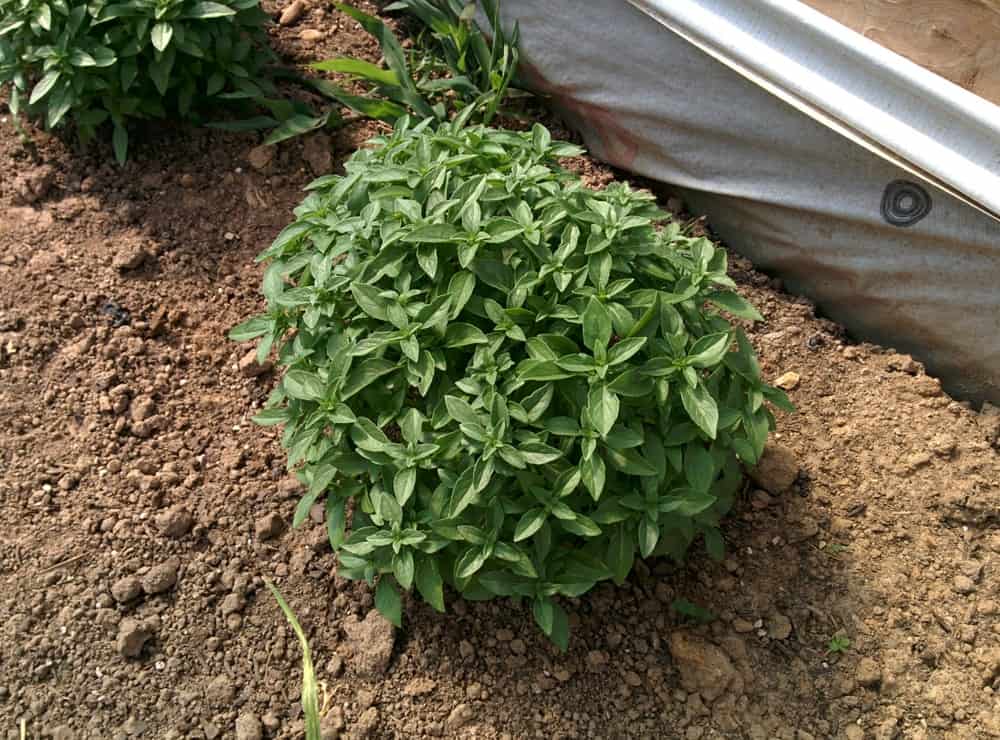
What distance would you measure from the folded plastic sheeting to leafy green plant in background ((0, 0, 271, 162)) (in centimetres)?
A: 105

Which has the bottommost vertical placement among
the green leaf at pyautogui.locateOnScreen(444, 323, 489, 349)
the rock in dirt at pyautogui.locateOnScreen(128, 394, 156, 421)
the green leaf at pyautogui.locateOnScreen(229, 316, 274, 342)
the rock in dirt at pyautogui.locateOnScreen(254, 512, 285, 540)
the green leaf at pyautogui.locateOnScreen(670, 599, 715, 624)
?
the rock in dirt at pyautogui.locateOnScreen(254, 512, 285, 540)

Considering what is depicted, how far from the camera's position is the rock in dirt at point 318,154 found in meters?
3.60

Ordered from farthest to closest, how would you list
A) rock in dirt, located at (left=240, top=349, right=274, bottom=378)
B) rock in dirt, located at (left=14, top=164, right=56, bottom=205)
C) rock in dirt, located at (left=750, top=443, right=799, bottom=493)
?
rock in dirt, located at (left=14, top=164, right=56, bottom=205), rock in dirt, located at (left=240, top=349, right=274, bottom=378), rock in dirt, located at (left=750, top=443, right=799, bottom=493)

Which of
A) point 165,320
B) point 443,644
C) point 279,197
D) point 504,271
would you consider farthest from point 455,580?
point 279,197

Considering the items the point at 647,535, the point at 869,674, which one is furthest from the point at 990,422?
the point at 647,535

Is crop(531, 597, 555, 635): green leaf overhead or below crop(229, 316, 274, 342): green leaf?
below

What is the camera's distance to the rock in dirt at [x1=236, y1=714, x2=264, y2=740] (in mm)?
2512

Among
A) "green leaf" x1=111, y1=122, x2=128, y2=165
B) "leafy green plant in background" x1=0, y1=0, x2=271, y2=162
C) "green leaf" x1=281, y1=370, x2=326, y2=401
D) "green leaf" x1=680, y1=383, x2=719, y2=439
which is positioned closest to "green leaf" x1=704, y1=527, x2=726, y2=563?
"green leaf" x1=680, y1=383, x2=719, y2=439

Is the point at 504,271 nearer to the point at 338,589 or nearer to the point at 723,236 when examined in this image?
the point at 338,589

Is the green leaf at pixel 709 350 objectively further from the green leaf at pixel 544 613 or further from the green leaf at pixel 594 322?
the green leaf at pixel 544 613

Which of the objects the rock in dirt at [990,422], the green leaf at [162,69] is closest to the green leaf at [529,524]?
the rock in dirt at [990,422]

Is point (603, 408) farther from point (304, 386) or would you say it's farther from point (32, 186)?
point (32, 186)

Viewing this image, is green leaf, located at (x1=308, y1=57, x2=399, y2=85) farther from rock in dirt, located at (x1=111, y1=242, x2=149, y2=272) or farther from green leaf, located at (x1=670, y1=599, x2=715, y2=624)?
green leaf, located at (x1=670, y1=599, x2=715, y2=624)

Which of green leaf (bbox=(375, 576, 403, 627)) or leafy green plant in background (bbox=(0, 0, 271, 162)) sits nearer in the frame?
green leaf (bbox=(375, 576, 403, 627))
